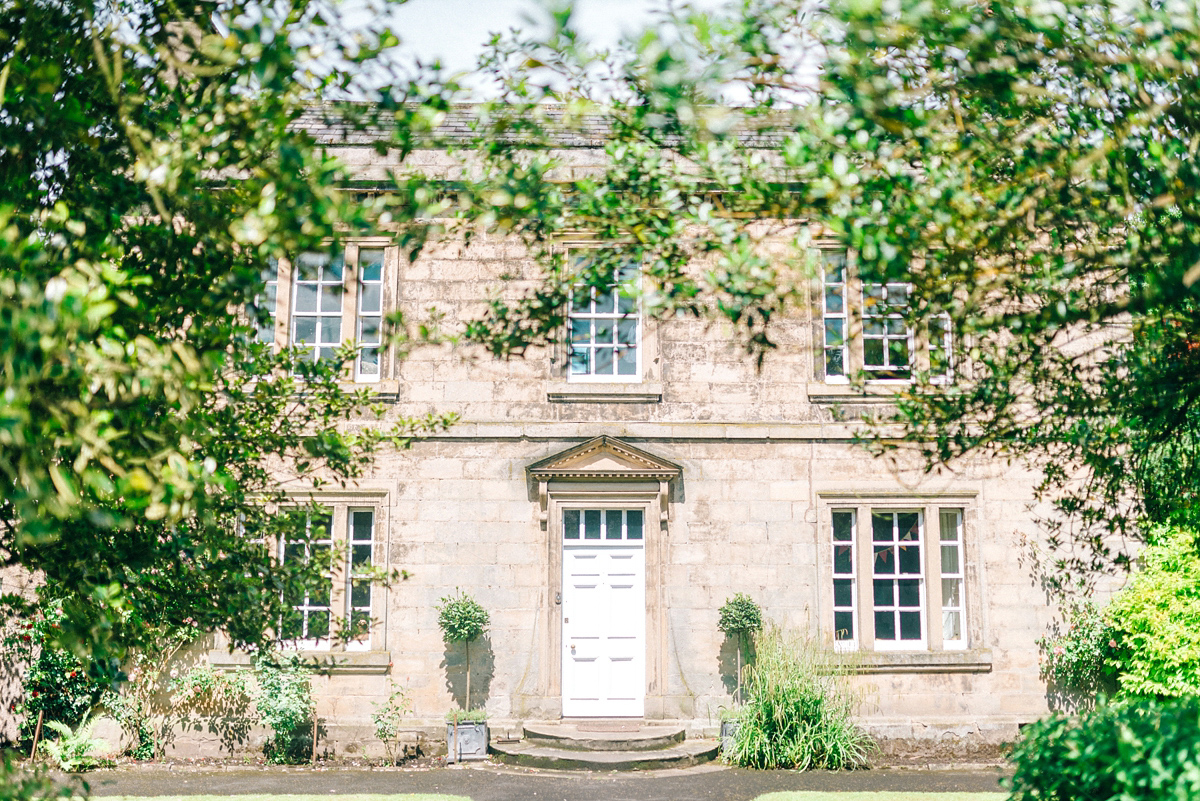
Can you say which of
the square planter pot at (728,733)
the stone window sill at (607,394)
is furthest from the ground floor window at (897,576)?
the stone window sill at (607,394)

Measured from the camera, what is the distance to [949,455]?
500 centimetres

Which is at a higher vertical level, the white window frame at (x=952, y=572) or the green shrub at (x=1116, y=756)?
the white window frame at (x=952, y=572)

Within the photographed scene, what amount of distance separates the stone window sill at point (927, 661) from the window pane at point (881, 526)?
1.44m

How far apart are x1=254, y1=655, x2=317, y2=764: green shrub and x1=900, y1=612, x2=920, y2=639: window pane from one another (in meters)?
7.29

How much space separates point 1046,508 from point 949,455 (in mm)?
8675

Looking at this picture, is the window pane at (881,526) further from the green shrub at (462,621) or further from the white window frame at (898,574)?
the green shrub at (462,621)

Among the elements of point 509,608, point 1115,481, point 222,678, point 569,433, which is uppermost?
point 569,433

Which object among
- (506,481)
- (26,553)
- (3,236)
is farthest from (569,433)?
(3,236)

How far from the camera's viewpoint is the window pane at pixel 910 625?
12.6 metres

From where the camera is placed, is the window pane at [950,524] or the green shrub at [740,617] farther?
the window pane at [950,524]

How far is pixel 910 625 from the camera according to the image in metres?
12.7

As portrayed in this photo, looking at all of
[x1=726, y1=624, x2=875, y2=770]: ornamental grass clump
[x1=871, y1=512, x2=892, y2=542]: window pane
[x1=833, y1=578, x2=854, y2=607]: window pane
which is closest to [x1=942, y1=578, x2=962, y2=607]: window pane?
[x1=871, y1=512, x2=892, y2=542]: window pane

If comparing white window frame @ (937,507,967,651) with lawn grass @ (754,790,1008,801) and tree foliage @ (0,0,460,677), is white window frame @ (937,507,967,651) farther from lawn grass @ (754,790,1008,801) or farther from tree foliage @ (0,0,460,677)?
tree foliage @ (0,0,460,677)

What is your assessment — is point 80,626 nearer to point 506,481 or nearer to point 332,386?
point 332,386
